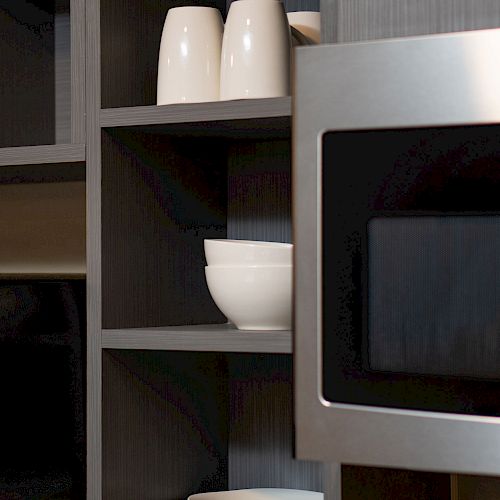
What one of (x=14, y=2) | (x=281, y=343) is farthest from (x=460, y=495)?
(x=14, y=2)

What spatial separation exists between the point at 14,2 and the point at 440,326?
1.01 metres

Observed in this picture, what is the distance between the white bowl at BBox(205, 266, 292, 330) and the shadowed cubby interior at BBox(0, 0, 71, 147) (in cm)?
48

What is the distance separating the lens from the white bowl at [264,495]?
1.48m

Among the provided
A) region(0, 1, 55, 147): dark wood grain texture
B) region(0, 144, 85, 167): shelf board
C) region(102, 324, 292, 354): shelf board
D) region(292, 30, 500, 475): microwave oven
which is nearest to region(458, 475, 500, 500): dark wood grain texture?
region(102, 324, 292, 354): shelf board

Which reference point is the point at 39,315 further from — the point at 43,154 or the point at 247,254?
the point at 247,254

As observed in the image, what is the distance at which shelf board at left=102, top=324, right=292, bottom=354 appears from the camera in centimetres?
118

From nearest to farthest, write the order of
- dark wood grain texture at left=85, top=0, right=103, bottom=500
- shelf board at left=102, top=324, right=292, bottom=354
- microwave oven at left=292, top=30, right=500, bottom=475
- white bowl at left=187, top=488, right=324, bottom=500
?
microwave oven at left=292, top=30, right=500, bottom=475, shelf board at left=102, top=324, right=292, bottom=354, dark wood grain texture at left=85, top=0, right=103, bottom=500, white bowl at left=187, top=488, right=324, bottom=500

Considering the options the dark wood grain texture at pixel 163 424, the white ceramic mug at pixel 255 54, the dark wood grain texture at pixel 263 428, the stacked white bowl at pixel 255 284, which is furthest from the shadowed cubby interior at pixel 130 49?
the dark wood grain texture at pixel 263 428

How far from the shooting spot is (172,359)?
1.43 meters

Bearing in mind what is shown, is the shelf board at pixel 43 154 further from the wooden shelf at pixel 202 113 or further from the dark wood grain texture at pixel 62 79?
the dark wood grain texture at pixel 62 79

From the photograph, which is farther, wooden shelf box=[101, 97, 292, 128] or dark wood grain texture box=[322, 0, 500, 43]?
wooden shelf box=[101, 97, 292, 128]

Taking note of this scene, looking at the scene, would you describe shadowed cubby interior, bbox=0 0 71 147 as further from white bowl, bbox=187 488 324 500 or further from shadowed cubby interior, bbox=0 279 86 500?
white bowl, bbox=187 488 324 500

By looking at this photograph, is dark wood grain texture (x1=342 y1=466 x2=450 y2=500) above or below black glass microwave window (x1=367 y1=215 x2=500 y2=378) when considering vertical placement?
below

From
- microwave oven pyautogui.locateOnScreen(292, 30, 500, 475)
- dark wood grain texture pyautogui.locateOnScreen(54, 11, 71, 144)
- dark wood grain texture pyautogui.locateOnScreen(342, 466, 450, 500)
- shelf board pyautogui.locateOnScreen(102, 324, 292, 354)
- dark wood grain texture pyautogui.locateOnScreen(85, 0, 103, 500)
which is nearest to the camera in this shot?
microwave oven pyautogui.locateOnScreen(292, 30, 500, 475)
